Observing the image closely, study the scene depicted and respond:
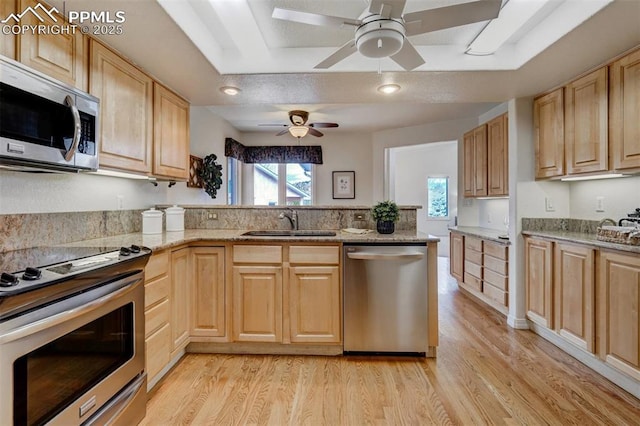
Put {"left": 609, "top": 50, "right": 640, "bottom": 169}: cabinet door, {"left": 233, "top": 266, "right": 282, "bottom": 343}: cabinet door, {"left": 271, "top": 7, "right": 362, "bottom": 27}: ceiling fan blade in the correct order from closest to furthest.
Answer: {"left": 271, "top": 7, "right": 362, "bottom": 27}: ceiling fan blade, {"left": 609, "top": 50, "right": 640, "bottom": 169}: cabinet door, {"left": 233, "top": 266, "right": 282, "bottom": 343}: cabinet door

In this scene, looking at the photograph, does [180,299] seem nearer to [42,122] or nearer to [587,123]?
[42,122]

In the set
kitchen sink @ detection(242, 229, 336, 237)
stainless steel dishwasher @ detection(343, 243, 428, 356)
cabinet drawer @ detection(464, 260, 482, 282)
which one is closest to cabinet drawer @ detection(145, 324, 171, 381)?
kitchen sink @ detection(242, 229, 336, 237)

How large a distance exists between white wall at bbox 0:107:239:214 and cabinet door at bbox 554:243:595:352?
11.7 feet

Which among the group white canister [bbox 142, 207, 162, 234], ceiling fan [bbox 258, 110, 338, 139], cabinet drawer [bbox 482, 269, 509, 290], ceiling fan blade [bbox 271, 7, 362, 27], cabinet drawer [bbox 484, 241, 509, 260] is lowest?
cabinet drawer [bbox 482, 269, 509, 290]

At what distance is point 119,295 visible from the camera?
4.87ft

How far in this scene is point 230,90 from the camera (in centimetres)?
274

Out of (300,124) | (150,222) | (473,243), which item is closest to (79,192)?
(150,222)

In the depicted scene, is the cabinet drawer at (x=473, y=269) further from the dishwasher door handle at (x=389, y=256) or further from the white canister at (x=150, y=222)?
the white canister at (x=150, y=222)

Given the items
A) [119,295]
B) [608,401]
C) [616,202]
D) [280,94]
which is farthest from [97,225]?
[616,202]

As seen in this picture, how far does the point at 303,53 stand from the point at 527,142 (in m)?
2.35

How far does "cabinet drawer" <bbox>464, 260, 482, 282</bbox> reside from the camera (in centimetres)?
356

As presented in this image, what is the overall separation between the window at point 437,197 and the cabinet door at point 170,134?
626cm

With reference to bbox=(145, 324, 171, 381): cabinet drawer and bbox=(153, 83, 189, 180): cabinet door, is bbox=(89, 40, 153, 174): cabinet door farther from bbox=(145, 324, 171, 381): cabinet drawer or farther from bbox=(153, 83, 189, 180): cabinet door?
bbox=(145, 324, 171, 381): cabinet drawer

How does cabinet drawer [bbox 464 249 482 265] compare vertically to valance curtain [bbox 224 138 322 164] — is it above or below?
below
